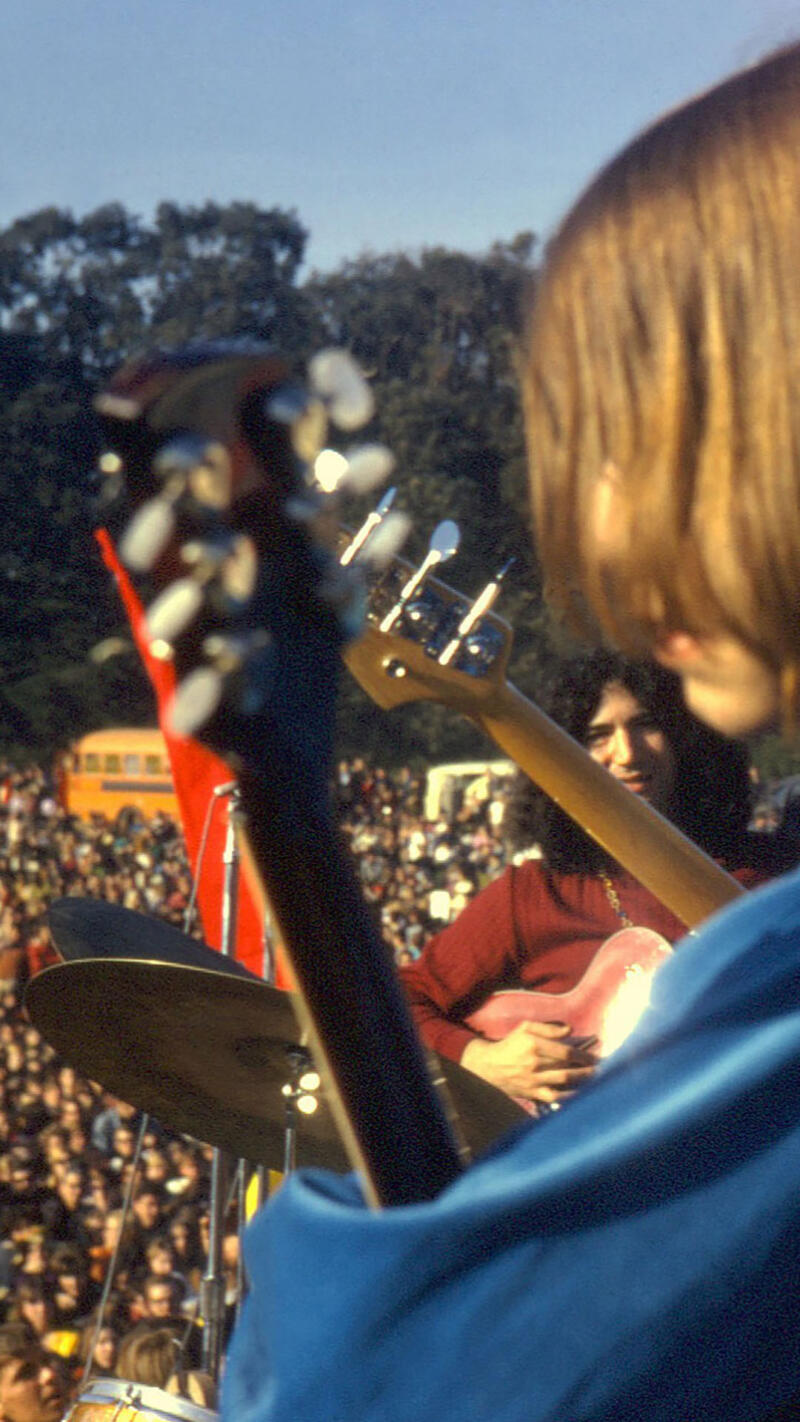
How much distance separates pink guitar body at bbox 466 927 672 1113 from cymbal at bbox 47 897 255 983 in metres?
0.49

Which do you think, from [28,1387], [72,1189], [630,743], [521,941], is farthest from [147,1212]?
[521,941]

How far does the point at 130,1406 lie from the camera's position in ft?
8.94

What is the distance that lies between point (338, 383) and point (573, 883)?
7.53 feet

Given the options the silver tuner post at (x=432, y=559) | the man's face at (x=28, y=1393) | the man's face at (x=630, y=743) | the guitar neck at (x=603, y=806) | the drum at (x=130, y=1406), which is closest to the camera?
the silver tuner post at (x=432, y=559)

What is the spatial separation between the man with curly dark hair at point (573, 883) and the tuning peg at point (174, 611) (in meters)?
1.87

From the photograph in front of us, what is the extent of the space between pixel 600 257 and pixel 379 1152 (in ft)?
1.33

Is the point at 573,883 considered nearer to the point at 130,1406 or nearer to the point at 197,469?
the point at 130,1406

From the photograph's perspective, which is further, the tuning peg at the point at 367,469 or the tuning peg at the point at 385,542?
the tuning peg at the point at 385,542

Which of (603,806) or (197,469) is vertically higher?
(197,469)

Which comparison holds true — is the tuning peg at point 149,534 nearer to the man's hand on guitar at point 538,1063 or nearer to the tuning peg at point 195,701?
the tuning peg at point 195,701

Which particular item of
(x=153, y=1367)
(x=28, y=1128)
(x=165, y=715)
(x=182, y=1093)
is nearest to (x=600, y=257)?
(x=165, y=715)

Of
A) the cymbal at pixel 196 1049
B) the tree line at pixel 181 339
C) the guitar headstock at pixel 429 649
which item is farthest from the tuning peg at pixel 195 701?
the tree line at pixel 181 339

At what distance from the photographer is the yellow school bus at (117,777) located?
99.5ft

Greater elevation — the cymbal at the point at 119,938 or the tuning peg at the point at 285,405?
the tuning peg at the point at 285,405
